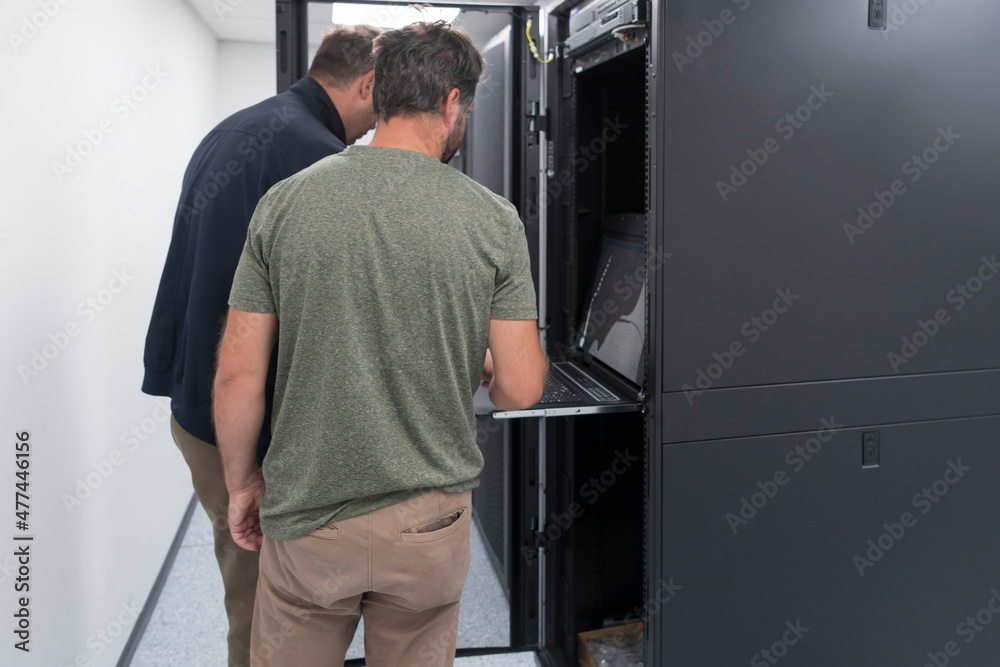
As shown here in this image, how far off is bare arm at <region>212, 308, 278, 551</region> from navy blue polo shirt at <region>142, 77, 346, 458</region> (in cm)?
14

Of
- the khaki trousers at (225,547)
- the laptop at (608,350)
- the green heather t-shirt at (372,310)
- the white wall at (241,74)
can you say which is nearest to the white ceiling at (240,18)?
the white wall at (241,74)

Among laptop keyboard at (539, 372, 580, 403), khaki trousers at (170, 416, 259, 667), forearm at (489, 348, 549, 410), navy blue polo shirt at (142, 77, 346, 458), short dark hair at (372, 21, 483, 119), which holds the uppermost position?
short dark hair at (372, 21, 483, 119)

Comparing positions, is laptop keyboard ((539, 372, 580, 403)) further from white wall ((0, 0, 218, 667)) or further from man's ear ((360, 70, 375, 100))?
white wall ((0, 0, 218, 667))

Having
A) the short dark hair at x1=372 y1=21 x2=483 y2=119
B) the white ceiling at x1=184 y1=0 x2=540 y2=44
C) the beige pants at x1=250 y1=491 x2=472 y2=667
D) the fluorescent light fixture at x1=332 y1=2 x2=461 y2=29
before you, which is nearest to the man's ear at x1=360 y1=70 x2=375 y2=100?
the fluorescent light fixture at x1=332 y1=2 x2=461 y2=29

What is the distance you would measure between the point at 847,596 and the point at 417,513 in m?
1.04

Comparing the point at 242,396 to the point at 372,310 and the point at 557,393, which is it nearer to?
the point at 372,310

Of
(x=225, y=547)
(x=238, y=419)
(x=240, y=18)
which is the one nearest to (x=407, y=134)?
(x=238, y=419)

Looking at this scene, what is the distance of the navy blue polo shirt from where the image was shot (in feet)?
5.06

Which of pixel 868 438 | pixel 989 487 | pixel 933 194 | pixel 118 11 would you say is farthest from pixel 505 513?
pixel 118 11

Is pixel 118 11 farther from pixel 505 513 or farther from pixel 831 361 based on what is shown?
pixel 831 361

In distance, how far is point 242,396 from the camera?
1248 millimetres

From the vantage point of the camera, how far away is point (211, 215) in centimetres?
155

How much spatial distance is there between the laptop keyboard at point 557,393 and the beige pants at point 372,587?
1.61 ft

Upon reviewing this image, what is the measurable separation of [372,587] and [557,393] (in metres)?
0.71
